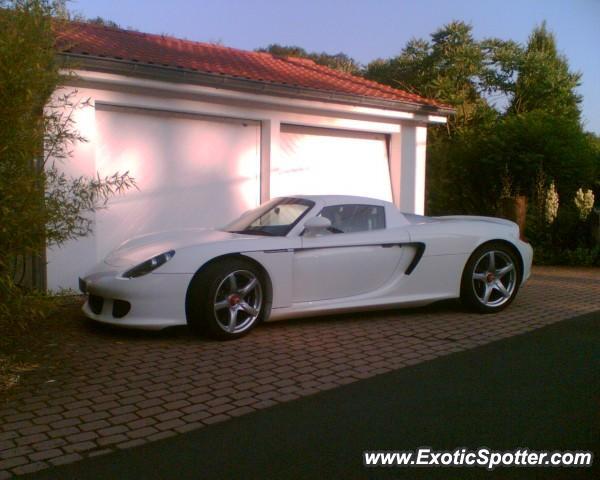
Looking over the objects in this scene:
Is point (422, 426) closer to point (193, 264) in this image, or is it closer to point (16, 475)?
point (16, 475)

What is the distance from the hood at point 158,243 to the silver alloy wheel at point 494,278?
2.57 metres

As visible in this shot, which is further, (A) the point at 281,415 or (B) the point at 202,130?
(B) the point at 202,130

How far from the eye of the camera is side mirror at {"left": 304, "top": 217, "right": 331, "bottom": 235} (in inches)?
249

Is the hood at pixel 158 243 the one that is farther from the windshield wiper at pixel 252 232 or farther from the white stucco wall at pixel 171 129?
the white stucco wall at pixel 171 129

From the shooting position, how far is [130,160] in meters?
8.70

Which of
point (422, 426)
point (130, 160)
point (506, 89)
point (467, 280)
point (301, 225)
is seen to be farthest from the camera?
point (506, 89)

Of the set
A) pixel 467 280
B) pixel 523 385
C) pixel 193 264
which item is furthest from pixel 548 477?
pixel 467 280

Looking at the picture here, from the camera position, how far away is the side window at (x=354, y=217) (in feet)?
22.1

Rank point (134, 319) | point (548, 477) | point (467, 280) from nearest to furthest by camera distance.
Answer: point (548, 477)
point (134, 319)
point (467, 280)

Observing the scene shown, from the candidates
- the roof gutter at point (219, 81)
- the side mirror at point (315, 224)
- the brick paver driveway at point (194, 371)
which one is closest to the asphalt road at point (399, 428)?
the brick paver driveway at point (194, 371)

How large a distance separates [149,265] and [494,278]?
3706mm

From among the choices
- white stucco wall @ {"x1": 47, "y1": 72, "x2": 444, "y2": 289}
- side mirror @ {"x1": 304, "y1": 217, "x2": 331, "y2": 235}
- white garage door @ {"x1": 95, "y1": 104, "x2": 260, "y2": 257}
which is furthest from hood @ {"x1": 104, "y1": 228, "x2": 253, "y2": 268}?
white garage door @ {"x1": 95, "y1": 104, "x2": 260, "y2": 257}

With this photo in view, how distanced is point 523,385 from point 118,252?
383cm

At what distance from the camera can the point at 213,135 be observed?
9445 millimetres
